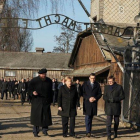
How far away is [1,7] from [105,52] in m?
9.62

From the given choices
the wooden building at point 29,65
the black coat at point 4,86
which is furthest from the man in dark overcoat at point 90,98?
the wooden building at point 29,65

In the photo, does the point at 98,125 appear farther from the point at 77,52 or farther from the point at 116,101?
the point at 77,52

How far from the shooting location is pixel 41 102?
1000cm

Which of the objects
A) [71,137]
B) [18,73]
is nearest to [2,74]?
[18,73]

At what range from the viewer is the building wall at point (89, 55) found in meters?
20.8

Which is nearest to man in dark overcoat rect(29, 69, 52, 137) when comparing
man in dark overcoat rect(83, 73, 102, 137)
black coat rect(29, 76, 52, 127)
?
black coat rect(29, 76, 52, 127)

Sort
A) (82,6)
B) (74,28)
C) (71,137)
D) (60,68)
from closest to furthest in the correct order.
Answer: (71,137)
(74,28)
(82,6)
(60,68)

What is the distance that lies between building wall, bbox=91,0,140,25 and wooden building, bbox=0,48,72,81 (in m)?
14.4

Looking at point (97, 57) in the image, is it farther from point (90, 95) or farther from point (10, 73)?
point (10, 73)

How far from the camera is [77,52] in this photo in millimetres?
26938

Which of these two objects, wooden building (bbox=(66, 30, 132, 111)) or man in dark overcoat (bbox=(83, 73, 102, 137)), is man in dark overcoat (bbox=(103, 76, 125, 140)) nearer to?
man in dark overcoat (bbox=(83, 73, 102, 137))

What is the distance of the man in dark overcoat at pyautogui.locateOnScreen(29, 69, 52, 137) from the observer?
9.93 metres

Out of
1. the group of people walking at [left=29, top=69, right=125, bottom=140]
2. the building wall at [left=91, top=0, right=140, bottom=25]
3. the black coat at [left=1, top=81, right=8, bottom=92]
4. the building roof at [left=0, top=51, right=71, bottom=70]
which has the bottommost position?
the black coat at [left=1, top=81, right=8, bottom=92]

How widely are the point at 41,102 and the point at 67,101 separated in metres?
0.76
